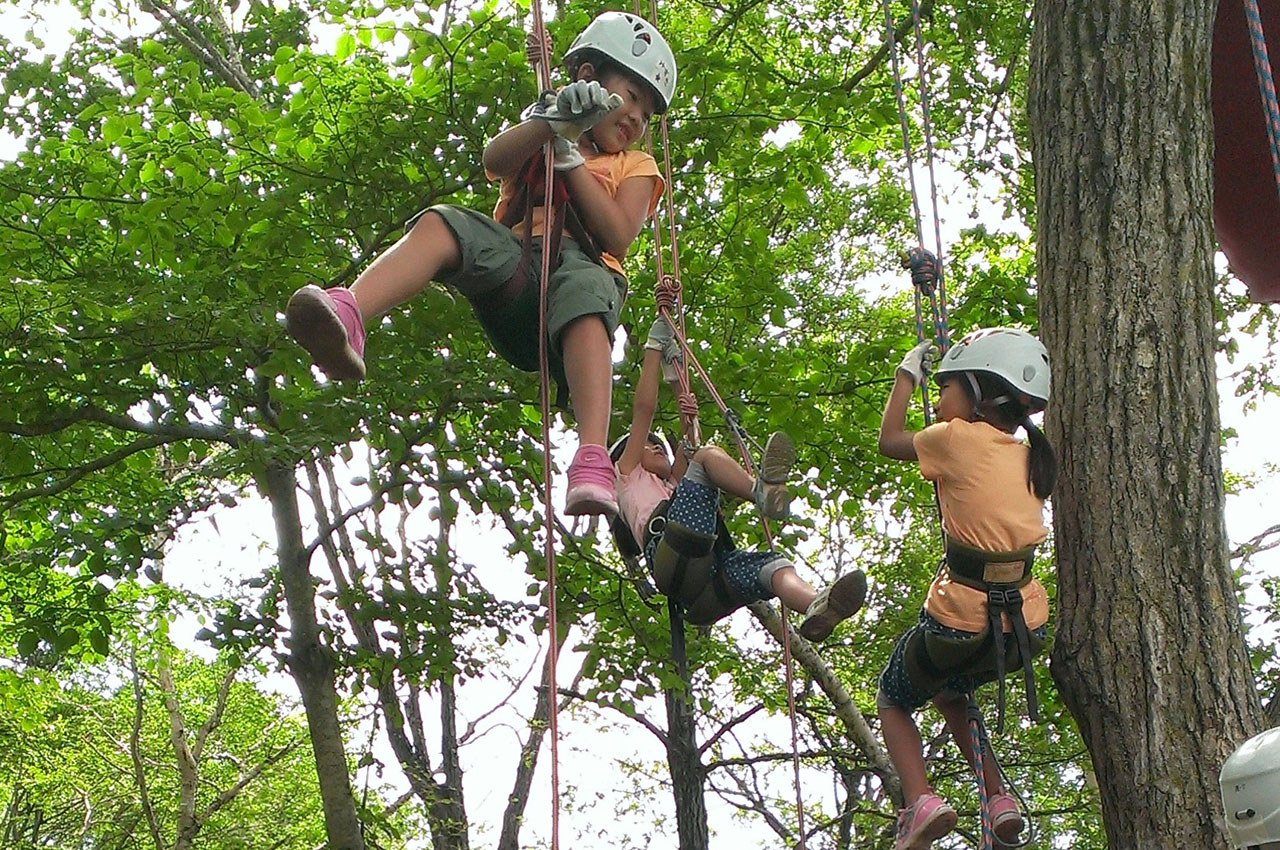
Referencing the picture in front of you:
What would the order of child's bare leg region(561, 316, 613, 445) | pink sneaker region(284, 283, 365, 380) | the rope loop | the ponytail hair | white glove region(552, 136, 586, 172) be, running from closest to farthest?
1. pink sneaker region(284, 283, 365, 380)
2. white glove region(552, 136, 586, 172)
3. child's bare leg region(561, 316, 613, 445)
4. the ponytail hair
5. the rope loop

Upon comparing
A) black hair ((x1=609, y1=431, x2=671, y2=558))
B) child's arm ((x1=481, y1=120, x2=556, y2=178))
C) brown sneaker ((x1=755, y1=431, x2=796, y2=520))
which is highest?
child's arm ((x1=481, y1=120, x2=556, y2=178))

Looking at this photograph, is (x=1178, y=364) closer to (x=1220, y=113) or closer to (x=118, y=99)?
(x=1220, y=113)

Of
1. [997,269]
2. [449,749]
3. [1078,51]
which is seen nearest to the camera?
[1078,51]

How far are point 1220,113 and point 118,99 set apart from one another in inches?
200

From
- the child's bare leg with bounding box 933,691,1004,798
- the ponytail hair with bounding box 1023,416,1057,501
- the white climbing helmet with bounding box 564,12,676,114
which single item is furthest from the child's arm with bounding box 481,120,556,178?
the child's bare leg with bounding box 933,691,1004,798

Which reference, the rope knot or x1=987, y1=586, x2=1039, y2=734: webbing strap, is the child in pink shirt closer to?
x1=987, y1=586, x2=1039, y2=734: webbing strap

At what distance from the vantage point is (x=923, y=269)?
3.96 m

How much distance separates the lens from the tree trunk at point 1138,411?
316 cm

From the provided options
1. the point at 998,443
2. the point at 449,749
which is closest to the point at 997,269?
the point at 998,443

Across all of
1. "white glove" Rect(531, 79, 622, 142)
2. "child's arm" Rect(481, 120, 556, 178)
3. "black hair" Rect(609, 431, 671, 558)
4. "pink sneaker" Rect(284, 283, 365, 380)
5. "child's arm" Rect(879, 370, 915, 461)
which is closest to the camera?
"pink sneaker" Rect(284, 283, 365, 380)

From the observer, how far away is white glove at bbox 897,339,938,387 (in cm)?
371

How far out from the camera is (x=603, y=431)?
323 cm

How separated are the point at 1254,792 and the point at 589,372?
5.56 ft

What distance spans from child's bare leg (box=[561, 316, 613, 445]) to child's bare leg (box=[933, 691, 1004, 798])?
1.34 meters
